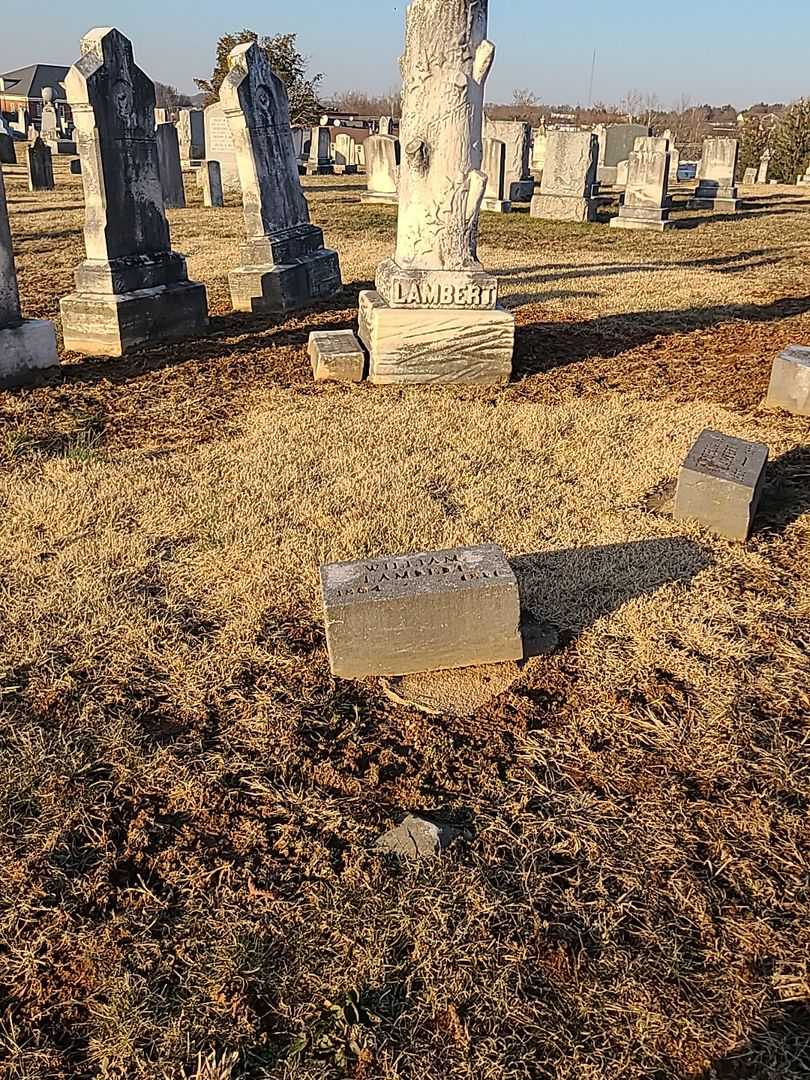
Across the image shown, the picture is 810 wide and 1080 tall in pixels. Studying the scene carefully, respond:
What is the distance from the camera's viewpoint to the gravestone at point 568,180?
16656 millimetres

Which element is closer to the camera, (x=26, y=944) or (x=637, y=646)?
(x=26, y=944)

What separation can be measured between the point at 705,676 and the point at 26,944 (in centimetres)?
245

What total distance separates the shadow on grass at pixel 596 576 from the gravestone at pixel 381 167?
16.5 metres

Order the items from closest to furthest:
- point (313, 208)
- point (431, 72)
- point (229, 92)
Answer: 1. point (431, 72)
2. point (229, 92)
3. point (313, 208)

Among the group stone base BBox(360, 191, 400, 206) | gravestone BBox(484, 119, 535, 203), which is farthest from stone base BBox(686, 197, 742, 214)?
stone base BBox(360, 191, 400, 206)

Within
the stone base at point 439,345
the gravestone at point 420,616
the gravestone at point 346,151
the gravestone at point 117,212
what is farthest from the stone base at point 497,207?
the gravestone at point 420,616

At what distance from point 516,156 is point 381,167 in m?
3.25

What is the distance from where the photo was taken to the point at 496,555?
126 inches

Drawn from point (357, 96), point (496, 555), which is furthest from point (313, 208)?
point (357, 96)

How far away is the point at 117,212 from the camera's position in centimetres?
732

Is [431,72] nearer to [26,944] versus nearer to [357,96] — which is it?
[26,944]

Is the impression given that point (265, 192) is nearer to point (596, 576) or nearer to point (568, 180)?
point (596, 576)

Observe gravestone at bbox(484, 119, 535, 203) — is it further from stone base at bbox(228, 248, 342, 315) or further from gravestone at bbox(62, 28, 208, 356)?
gravestone at bbox(62, 28, 208, 356)

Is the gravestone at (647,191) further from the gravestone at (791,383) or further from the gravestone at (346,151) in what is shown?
the gravestone at (346,151)
